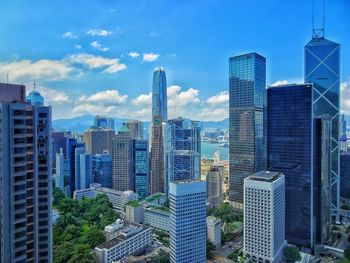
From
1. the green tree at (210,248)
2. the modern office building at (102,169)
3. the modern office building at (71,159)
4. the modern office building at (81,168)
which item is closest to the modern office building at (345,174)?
the green tree at (210,248)

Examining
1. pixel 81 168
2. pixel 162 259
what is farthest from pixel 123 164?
pixel 162 259

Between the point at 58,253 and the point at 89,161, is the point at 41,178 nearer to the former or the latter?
the point at 58,253

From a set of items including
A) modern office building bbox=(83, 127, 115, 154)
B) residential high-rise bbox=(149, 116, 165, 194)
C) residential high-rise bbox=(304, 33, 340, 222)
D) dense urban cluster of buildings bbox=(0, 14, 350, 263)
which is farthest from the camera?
modern office building bbox=(83, 127, 115, 154)

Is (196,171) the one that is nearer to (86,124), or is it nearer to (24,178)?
(86,124)

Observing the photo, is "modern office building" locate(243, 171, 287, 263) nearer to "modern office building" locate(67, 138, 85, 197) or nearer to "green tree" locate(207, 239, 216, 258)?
"green tree" locate(207, 239, 216, 258)

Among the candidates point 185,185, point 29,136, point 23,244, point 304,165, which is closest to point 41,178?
point 29,136

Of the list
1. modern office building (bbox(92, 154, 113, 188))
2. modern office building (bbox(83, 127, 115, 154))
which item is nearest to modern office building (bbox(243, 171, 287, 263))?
modern office building (bbox(92, 154, 113, 188))
